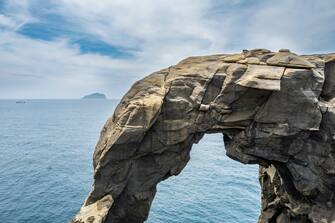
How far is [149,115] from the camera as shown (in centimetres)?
2603

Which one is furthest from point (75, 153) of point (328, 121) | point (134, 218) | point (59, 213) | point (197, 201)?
point (328, 121)

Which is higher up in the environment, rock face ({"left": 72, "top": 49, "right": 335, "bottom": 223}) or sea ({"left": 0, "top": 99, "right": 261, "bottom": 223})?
rock face ({"left": 72, "top": 49, "right": 335, "bottom": 223})

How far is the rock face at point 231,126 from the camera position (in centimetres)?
2469

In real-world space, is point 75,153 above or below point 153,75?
below

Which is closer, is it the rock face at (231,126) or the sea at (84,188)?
the rock face at (231,126)

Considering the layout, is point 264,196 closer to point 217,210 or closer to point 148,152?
point 217,210

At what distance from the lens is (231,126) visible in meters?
27.3

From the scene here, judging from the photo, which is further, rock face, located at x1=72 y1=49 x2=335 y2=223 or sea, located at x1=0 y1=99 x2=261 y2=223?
sea, located at x1=0 y1=99 x2=261 y2=223

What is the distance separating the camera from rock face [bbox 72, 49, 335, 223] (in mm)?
24688

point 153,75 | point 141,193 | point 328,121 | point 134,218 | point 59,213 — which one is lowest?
point 59,213

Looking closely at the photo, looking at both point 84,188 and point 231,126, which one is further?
point 84,188

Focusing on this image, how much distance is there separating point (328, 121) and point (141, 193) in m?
17.8

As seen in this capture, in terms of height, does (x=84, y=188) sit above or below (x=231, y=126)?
below

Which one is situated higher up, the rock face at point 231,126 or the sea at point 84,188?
the rock face at point 231,126
